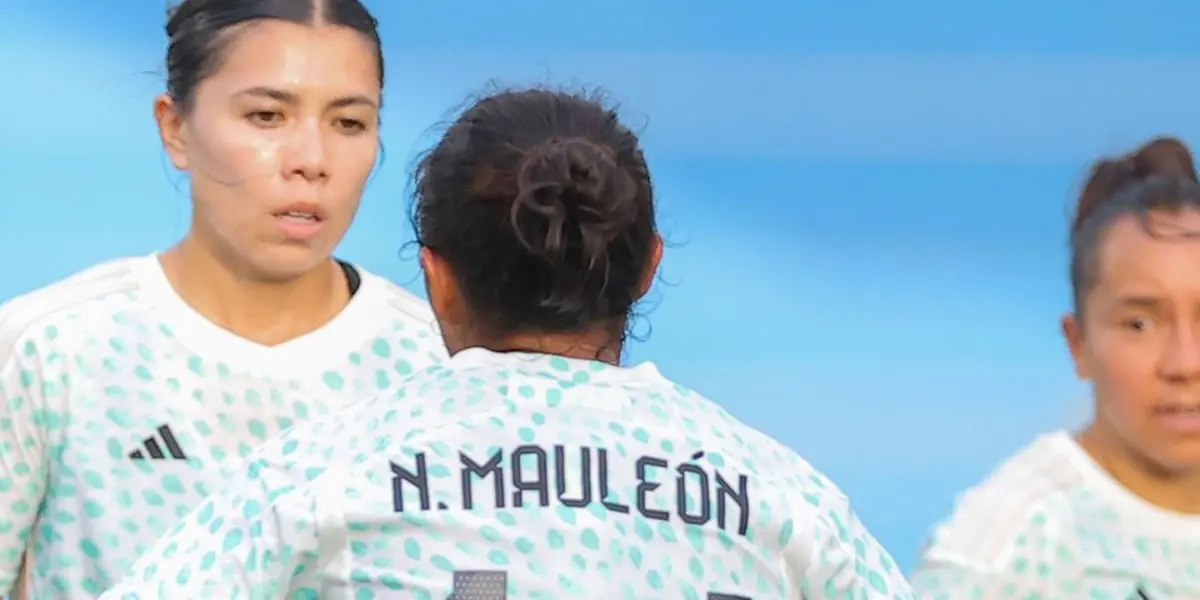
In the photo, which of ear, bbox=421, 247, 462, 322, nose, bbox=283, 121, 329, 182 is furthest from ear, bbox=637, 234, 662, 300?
nose, bbox=283, 121, 329, 182

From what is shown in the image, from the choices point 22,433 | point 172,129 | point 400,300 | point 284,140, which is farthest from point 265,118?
point 22,433

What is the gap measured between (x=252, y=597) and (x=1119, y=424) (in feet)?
3.53

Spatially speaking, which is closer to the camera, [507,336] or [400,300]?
[507,336]

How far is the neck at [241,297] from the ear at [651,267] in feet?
2.17

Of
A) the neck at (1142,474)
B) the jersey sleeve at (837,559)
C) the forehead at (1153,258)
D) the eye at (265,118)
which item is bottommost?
the neck at (1142,474)

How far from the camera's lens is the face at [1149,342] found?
87.4 inches

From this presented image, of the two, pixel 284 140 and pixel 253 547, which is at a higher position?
pixel 284 140

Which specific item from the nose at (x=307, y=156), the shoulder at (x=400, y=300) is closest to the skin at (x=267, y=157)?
the nose at (x=307, y=156)

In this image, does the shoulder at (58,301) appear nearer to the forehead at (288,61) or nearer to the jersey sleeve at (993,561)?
the forehead at (288,61)

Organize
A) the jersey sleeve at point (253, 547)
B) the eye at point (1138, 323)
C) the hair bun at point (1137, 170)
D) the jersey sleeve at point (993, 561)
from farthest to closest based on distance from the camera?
1. the hair bun at point (1137, 170)
2. the eye at point (1138, 323)
3. the jersey sleeve at point (993, 561)
4. the jersey sleeve at point (253, 547)

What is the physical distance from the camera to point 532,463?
162cm

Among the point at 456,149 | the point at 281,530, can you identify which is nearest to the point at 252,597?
the point at 281,530

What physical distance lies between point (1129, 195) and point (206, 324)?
3.38 feet

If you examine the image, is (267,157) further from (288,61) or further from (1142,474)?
(1142,474)
